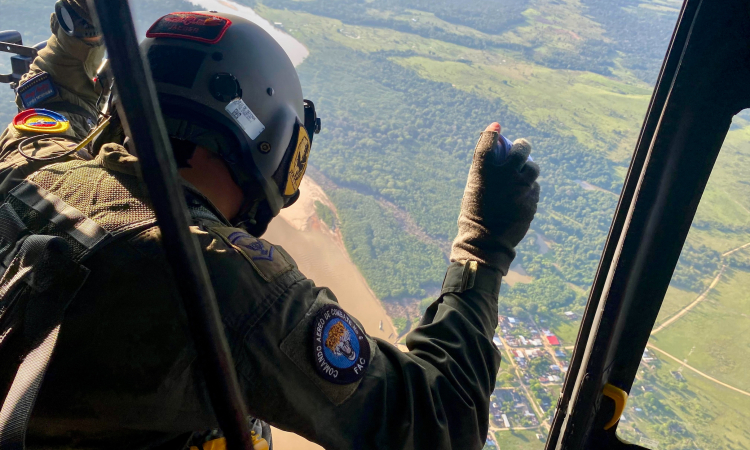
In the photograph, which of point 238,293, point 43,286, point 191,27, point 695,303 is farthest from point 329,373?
point 695,303

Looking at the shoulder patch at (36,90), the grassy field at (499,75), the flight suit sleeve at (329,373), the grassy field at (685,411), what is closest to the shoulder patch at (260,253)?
the flight suit sleeve at (329,373)

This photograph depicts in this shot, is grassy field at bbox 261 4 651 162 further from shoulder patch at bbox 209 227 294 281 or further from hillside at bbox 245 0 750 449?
shoulder patch at bbox 209 227 294 281

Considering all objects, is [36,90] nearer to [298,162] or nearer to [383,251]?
[298,162]

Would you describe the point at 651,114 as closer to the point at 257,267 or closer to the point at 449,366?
the point at 449,366

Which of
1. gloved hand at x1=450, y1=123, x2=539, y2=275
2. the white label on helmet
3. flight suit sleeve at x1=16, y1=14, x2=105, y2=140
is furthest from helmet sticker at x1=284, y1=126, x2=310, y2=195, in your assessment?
flight suit sleeve at x1=16, y1=14, x2=105, y2=140

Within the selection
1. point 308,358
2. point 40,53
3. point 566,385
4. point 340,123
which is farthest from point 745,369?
point 340,123
